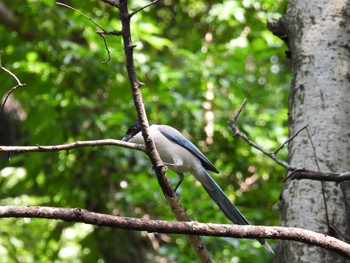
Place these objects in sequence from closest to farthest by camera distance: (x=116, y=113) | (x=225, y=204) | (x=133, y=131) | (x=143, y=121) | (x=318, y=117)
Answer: (x=143, y=121) → (x=318, y=117) → (x=225, y=204) → (x=133, y=131) → (x=116, y=113)

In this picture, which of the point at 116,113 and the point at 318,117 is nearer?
the point at 318,117

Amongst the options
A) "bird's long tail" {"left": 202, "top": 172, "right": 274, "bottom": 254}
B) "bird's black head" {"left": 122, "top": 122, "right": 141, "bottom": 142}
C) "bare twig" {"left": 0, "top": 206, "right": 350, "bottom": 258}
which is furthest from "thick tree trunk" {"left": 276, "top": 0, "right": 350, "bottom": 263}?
"bird's black head" {"left": 122, "top": 122, "right": 141, "bottom": 142}

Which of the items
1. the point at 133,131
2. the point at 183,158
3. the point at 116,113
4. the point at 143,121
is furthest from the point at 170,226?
the point at 116,113

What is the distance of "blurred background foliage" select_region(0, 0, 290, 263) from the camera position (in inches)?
246

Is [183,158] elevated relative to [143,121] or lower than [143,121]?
lower

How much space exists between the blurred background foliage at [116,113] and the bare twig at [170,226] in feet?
11.6

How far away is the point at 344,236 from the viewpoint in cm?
288

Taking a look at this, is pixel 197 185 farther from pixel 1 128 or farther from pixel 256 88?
pixel 1 128

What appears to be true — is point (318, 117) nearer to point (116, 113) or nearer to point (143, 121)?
point (143, 121)

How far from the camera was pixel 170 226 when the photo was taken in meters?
2.01

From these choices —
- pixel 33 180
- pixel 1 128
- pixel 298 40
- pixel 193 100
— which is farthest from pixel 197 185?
pixel 1 128

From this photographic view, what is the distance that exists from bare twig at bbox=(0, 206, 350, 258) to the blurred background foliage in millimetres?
3543

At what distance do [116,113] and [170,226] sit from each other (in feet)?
14.4

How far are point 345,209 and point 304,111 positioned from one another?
1.85ft
